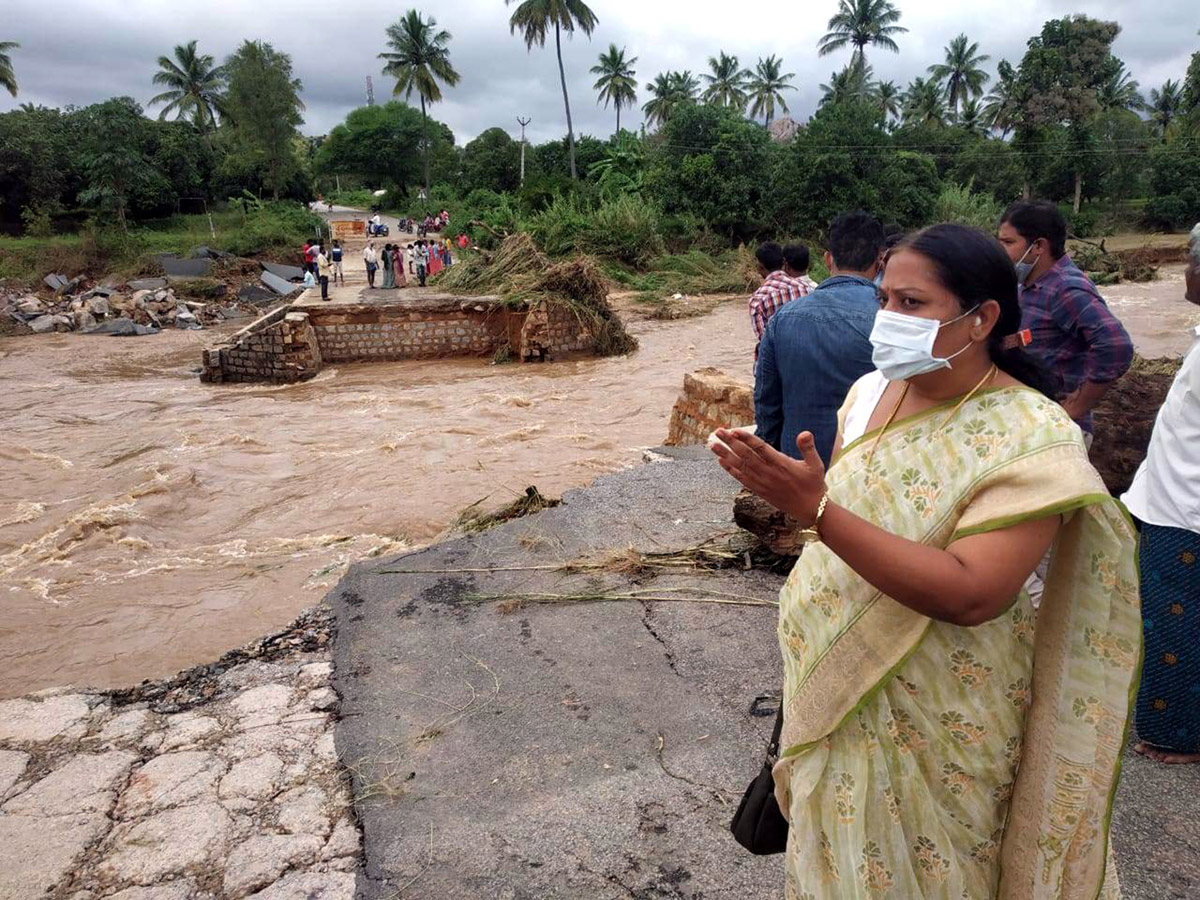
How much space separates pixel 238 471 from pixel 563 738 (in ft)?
26.4

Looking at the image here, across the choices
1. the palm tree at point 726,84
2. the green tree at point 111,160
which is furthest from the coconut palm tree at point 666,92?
the green tree at point 111,160

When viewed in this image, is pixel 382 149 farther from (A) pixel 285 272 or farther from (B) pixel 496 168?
(A) pixel 285 272

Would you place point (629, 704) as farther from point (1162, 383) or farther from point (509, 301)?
point (509, 301)

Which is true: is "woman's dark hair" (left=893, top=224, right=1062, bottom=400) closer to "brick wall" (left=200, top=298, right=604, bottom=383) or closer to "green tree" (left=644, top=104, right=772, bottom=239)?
"brick wall" (left=200, top=298, right=604, bottom=383)

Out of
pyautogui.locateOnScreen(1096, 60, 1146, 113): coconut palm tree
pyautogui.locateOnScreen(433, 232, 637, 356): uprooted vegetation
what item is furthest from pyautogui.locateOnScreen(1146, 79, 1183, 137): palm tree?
pyautogui.locateOnScreen(433, 232, 637, 356): uprooted vegetation

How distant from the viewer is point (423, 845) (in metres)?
2.28

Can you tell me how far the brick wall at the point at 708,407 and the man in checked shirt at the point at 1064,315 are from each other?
3.17 m

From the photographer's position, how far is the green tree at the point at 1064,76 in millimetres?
33656

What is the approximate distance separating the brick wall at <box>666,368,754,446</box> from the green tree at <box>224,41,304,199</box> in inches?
1407

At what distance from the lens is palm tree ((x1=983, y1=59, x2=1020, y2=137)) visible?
35188mm

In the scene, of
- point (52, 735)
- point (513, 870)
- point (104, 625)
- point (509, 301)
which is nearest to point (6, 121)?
point (509, 301)

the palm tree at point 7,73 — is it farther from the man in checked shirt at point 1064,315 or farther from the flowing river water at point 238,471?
the man in checked shirt at point 1064,315

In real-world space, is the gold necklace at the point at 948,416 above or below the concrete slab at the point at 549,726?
above

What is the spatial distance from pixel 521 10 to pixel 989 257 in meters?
37.7
